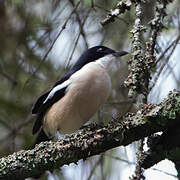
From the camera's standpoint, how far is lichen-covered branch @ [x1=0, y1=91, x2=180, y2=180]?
8.45 ft

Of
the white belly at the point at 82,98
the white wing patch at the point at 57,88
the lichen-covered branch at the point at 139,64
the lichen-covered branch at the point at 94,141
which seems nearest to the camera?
the lichen-covered branch at the point at 94,141

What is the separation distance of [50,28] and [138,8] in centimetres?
140

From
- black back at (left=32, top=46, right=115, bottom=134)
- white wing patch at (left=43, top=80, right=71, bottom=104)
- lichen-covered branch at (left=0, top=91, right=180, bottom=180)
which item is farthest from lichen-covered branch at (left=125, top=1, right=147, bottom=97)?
black back at (left=32, top=46, right=115, bottom=134)

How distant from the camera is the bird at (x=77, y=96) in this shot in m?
3.88

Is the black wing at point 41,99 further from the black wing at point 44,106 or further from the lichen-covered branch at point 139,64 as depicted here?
the lichen-covered branch at point 139,64

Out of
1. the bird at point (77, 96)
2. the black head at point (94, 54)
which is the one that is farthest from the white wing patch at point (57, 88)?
the black head at point (94, 54)

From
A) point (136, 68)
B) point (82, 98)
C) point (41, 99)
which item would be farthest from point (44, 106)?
point (136, 68)

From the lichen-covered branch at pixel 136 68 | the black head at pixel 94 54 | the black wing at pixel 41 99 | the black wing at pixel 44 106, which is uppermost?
the black head at pixel 94 54

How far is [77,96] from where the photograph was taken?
3900 millimetres

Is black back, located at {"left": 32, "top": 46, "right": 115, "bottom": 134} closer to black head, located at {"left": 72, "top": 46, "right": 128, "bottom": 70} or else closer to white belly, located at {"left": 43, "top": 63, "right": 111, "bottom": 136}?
black head, located at {"left": 72, "top": 46, "right": 128, "bottom": 70}

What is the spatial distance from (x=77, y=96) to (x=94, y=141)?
121 cm

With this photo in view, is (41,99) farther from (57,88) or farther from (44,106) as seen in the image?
(57,88)

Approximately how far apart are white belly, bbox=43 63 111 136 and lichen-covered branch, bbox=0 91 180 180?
32.0 inches

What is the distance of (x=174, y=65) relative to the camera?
153 inches
